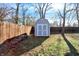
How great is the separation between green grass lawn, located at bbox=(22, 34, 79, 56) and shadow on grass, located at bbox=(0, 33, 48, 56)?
0.01m

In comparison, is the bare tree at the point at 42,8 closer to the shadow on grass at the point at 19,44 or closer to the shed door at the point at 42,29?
the shed door at the point at 42,29

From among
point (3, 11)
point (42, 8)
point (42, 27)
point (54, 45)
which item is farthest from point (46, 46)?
point (3, 11)

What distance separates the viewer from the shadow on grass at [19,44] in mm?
3896

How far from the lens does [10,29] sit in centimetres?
389

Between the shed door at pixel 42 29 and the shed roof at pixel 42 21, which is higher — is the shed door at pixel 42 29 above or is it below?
below

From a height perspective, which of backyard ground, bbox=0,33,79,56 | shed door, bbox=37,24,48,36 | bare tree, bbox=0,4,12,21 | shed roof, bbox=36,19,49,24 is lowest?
backyard ground, bbox=0,33,79,56

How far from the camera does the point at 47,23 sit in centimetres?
390

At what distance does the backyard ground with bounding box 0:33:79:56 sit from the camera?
3883 mm

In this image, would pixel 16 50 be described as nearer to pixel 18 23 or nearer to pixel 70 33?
pixel 18 23

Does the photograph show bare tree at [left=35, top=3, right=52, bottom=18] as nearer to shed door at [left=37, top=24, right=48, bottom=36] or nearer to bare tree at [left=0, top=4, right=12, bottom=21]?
shed door at [left=37, top=24, right=48, bottom=36]

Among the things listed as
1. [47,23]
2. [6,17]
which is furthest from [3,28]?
[47,23]

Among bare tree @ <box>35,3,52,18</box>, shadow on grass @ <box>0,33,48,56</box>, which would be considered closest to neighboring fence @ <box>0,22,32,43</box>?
shadow on grass @ <box>0,33,48,56</box>

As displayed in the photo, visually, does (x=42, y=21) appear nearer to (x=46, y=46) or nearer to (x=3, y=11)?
(x=46, y=46)

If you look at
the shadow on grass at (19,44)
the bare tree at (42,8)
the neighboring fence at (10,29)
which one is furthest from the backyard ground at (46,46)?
the bare tree at (42,8)
